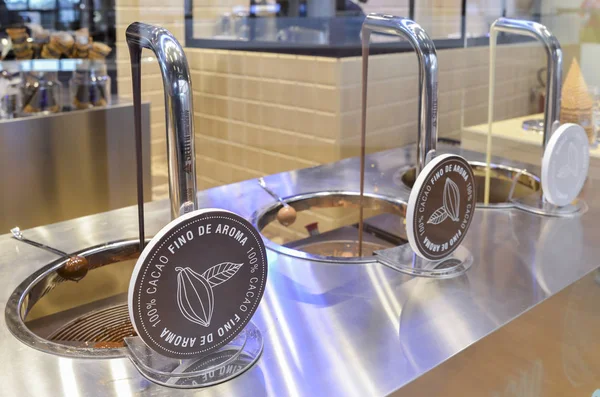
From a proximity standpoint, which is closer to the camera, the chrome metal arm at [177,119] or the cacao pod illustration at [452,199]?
the chrome metal arm at [177,119]

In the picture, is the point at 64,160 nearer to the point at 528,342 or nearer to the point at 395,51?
the point at 395,51

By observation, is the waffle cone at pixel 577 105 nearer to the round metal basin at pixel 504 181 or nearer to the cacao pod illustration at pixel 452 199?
the round metal basin at pixel 504 181

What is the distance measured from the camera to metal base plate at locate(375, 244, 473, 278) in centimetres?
87

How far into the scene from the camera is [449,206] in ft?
2.85

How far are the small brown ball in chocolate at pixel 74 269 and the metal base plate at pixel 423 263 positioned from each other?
15.4 inches

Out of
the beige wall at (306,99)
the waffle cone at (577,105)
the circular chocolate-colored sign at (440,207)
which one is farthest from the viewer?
the beige wall at (306,99)

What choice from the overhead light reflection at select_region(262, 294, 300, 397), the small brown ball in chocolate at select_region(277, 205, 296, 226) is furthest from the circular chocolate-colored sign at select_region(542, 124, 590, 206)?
the overhead light reflection at select_region(262, 294, 300, 397)

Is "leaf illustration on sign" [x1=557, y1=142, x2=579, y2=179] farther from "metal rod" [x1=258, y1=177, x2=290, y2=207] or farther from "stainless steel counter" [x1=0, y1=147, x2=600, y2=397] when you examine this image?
"metal rod" [x1=258, y1=177, x2=290, y2=207]

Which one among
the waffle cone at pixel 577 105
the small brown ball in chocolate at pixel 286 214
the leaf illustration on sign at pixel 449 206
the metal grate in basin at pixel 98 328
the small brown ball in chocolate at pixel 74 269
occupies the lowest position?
the metal grate in basin at pixel 98 328

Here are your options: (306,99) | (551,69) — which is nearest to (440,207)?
(551,69)

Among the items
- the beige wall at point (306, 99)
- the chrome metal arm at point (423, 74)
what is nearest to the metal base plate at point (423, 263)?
the chrome metal arm at point (423, 74)

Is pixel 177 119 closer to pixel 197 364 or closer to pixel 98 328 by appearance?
pixel 197 364

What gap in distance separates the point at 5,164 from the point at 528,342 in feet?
5.10

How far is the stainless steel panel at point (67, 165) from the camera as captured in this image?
1885 mm
